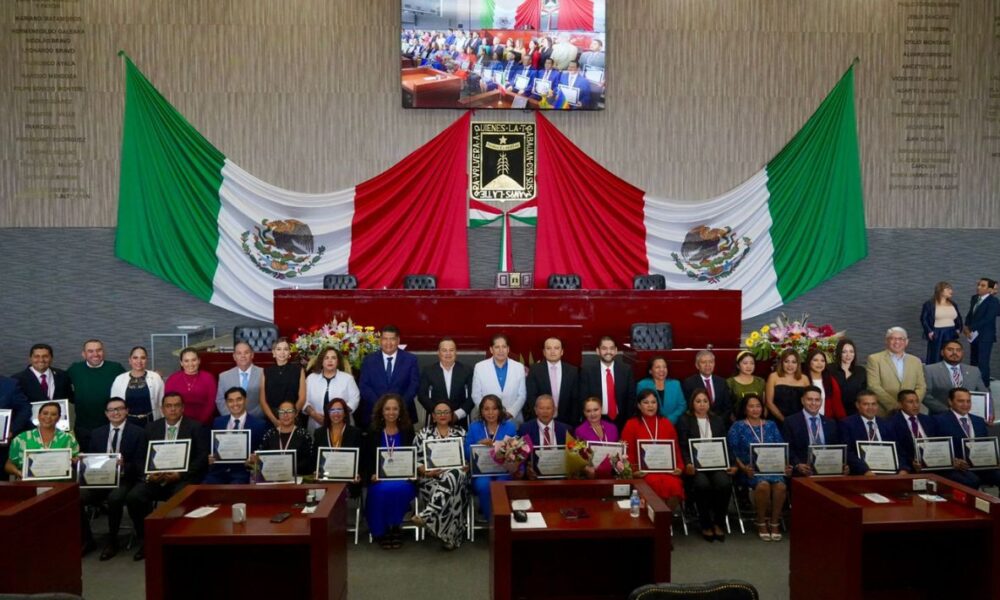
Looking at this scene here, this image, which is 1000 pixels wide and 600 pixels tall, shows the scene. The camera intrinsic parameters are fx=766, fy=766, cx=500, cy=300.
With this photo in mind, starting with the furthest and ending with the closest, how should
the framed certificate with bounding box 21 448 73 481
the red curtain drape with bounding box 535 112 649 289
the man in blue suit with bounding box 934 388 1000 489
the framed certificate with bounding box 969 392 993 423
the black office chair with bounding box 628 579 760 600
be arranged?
the red curtain drape with bounding box 535 112 649 289, the framed certificate with bounding box 969 392 993 423, the man in blue suit with bounding box 934 388 1000 489, the framed certificate with bounding box 21 448 73 481, the black office chair with bounding box 628 579 760 600

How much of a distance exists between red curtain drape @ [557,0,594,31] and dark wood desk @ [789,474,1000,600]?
26.2 feet

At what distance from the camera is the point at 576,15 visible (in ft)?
35.7

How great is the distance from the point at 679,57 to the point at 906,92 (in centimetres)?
340

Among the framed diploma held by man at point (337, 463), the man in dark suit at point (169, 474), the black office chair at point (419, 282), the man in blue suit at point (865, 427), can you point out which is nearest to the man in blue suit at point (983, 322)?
the man in blue suit at point (865, 427)

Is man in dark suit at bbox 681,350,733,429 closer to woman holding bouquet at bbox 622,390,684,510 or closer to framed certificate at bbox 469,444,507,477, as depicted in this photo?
woman holding bouquet at bbox 622,390,684,510

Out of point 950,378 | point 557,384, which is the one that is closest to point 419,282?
point 557,384

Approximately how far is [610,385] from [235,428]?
3190 millimetres

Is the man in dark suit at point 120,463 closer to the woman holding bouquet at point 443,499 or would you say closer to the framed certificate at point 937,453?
the woman holding bouquet at point 443,499

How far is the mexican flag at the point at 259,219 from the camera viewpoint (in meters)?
10.7

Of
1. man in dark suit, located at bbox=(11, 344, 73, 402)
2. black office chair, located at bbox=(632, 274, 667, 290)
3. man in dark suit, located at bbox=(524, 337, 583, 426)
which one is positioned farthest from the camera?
black office chair, located at bbox=(632, 274, 667, 290)

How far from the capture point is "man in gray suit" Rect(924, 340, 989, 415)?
7133mm

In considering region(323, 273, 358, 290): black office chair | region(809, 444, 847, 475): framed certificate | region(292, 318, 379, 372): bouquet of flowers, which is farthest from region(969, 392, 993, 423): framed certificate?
region(323, 273, 358, 290): black office chair

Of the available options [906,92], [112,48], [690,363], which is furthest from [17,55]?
[906,92]

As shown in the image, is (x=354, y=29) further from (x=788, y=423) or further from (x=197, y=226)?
(x=788, y=423)
